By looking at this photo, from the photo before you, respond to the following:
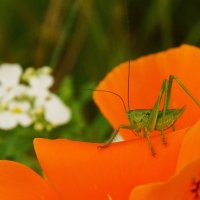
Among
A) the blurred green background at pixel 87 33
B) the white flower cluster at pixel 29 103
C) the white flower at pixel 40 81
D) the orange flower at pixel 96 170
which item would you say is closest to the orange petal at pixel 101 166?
the orange flower at pixel 96 170

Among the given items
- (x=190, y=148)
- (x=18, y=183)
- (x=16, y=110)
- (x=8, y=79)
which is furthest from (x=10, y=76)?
(x=190, y=148)

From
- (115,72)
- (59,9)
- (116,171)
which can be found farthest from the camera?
(59,9)

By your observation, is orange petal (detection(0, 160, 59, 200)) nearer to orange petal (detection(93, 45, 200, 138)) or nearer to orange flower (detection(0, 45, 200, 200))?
orange flower (detection(0, 45, 200, 200))

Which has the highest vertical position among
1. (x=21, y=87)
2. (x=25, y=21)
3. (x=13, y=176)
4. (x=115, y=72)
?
(x=115, y=72)

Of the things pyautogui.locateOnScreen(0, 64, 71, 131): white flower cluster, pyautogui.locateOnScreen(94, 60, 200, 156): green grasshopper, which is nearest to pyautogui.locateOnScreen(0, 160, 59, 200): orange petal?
pyautogui.locateOnScreen(94, 60, 200, 156): green grasshopper

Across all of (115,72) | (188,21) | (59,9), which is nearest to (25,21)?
(59,9)

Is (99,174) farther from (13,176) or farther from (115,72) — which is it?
(115,72)
